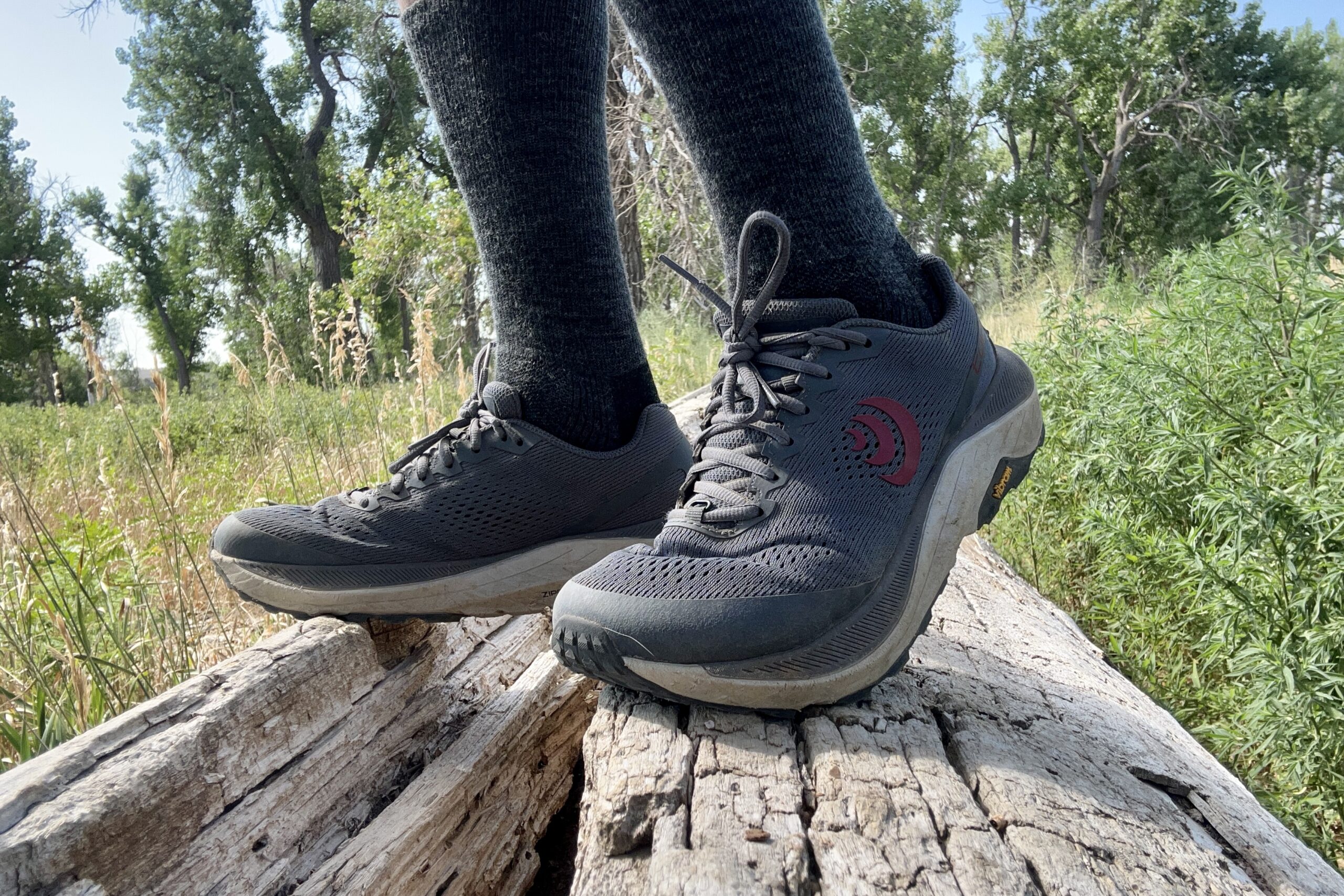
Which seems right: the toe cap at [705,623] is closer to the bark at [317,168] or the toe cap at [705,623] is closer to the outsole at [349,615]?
the outsole at [349,615]

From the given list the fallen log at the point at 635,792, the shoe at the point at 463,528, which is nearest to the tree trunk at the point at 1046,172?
the shoe at the point at 463,528

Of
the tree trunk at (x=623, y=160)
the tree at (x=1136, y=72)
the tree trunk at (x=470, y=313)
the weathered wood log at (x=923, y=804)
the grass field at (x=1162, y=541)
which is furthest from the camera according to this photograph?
the tree at (x=1136, y=72)

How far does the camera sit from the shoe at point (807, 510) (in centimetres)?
98

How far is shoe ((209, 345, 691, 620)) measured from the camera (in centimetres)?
130

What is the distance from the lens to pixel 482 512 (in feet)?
4.43

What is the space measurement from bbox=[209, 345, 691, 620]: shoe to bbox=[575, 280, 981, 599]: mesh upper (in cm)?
28

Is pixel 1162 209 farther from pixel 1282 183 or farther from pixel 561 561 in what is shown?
pixel 561 561

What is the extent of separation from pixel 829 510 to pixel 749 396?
0.21 metres

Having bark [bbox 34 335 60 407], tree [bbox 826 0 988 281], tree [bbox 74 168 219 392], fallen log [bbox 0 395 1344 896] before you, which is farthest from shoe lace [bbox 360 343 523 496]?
bark [bbox 34 335 60 407]

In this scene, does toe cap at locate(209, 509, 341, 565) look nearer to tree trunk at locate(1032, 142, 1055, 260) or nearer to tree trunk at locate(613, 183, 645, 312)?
tree trunk at locate(613, 183, 645, 312)

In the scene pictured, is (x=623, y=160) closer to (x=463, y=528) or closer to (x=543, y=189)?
(x=543, y=189)

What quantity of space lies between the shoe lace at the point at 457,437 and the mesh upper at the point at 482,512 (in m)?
0.02

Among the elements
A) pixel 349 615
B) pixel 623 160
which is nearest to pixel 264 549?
pixel 349 615

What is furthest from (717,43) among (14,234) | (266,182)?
(14,234)
